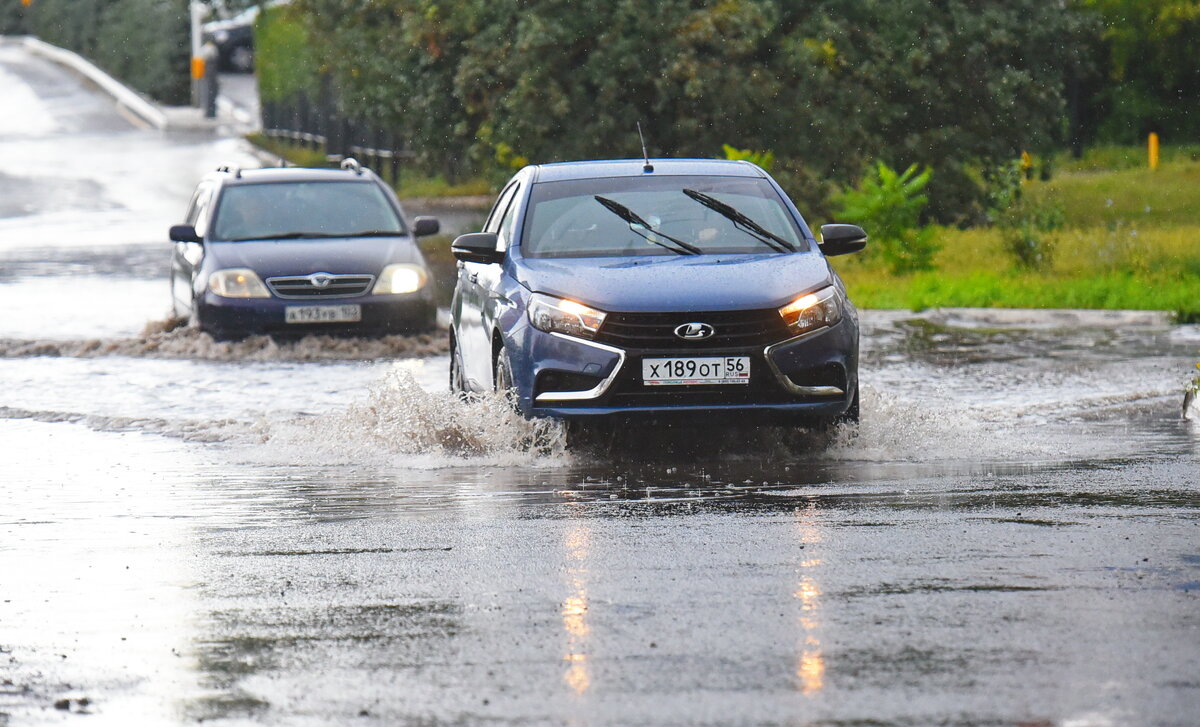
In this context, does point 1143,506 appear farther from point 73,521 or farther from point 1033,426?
point 73,521

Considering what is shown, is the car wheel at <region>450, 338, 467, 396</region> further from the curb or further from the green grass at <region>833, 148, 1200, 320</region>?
the curb

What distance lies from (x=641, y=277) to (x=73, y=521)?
10.2 ft

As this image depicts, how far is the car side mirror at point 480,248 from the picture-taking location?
38.3ft

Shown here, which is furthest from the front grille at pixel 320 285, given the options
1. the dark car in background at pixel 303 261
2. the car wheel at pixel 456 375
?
the car wheel at pixel 456 375

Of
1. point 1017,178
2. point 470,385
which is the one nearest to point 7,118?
point 1017,178

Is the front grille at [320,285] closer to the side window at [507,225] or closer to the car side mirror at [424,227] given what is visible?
the car side mirror at [424,227]

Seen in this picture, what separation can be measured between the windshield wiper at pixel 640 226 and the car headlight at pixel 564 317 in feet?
3.20

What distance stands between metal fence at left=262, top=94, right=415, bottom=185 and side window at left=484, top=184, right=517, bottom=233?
102 ft

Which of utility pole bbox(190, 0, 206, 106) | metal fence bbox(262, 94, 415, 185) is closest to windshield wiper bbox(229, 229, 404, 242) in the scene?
metal fence bbox(262, 94, 415, 185)

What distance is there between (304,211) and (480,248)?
753 centimetres

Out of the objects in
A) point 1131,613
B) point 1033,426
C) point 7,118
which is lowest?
point 7,118

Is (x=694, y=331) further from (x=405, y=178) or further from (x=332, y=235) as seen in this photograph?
(x=405, y=178)

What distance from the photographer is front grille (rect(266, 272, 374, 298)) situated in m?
17.7

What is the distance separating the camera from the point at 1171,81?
63.3m
